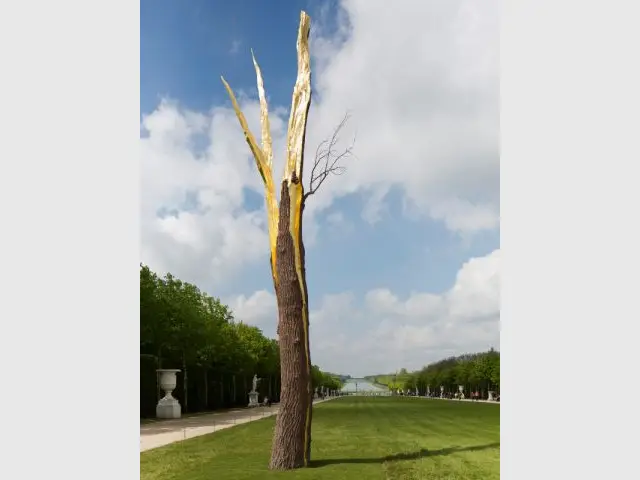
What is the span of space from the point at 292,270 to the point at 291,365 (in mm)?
1344

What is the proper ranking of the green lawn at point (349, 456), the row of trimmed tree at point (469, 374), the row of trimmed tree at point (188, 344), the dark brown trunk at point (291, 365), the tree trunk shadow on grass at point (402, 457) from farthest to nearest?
the row of trimmed tree at point (469, 374) < the row of trimmed tree at point (188, 344) < the tree trunk shadow on grass at point (402, 457) < the dark brown trunk at point (291, 365) < the green lawn at point (349, 456)

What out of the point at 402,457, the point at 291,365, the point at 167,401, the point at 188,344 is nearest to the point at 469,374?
the point at 188,344

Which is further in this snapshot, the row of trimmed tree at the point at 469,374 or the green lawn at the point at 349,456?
the row of trimmed tree at the point at 469,374

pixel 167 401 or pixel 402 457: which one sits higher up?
pixel 402 457

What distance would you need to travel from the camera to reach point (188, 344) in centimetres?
2734

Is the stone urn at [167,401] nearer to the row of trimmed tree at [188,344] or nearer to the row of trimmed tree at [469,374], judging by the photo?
the row of trimmed tree at [188,344]

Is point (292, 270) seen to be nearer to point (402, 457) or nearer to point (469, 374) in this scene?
point (402, 457)

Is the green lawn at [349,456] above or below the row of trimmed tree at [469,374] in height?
above

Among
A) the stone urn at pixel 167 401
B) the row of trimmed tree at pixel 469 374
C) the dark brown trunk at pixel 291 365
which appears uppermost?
the dark brown trunk at pixel 291 365

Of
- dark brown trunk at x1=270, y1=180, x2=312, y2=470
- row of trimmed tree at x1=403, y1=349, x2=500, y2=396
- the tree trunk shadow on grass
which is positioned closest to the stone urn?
the tree trunk shadow on grass

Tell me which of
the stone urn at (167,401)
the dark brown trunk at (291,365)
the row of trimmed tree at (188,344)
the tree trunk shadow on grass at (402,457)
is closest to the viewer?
the dark brown trunk at (291,365)

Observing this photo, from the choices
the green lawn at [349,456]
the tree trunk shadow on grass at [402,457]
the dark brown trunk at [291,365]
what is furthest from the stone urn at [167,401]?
the dark brown trunk at [291,365]

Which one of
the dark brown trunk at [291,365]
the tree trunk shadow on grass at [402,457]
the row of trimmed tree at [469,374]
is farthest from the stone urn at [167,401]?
the row of trimmed tree at [469,374]

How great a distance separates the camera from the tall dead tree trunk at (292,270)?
9.02m
